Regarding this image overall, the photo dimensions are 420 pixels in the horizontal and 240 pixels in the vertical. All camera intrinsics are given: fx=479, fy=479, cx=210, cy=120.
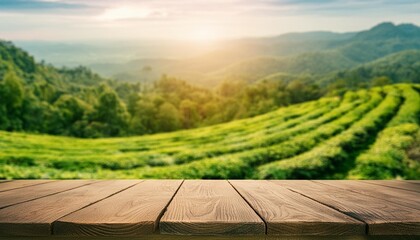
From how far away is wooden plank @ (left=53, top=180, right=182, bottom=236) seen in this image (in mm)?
1054

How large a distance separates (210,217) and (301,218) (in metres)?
0.21

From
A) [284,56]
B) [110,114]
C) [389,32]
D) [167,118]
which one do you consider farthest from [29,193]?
[110,114]

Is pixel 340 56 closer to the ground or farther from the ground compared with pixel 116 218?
farther from the ground

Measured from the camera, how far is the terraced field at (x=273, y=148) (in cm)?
704

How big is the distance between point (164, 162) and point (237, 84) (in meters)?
2.63

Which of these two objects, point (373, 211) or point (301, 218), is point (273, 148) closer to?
point (373, 211)

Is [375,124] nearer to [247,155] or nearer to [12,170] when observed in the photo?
[247,155]

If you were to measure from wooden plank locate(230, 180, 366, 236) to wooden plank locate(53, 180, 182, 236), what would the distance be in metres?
0.26

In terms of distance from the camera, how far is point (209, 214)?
1.15 metres

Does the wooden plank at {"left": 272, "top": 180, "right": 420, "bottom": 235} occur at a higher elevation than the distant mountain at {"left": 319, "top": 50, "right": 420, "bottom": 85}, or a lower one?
lower

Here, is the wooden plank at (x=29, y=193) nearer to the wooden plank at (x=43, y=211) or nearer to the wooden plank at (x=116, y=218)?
the wooden plank at (x=43, y=211)

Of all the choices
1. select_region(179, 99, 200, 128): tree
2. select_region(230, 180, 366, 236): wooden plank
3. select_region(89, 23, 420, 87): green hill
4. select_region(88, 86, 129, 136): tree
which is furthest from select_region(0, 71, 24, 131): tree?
select_region(230, 180, 366, 236): wooden plank

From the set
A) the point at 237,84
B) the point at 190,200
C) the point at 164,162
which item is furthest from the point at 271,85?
the point at 190,200

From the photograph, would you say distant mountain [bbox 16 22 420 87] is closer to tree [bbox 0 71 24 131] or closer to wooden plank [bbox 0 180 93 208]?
tree [bbox 0 71 24 131]
